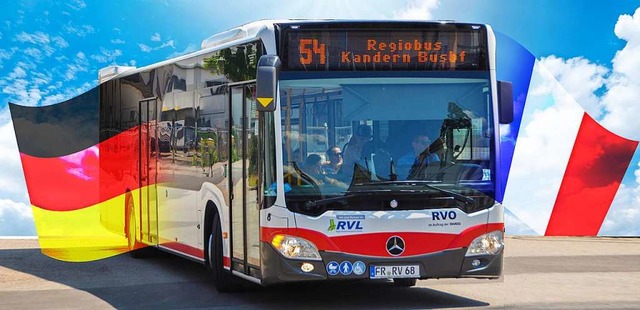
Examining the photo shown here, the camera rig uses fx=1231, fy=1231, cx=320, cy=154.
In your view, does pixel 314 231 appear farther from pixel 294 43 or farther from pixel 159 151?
pixel 159 151

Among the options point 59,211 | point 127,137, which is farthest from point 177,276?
point 59,211

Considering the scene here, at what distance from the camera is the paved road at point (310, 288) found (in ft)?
42.5

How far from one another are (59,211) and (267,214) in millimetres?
13346

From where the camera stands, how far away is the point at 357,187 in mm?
11719

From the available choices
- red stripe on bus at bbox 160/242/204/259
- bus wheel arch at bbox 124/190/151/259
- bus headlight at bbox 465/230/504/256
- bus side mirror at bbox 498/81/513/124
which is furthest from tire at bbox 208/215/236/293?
bus wheel arch at bbox 124/190/151/259

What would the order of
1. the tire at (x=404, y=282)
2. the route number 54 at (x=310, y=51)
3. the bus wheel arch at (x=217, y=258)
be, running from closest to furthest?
the route number 54 at (x=310, y=51)
the bus wheel arch at (x=217, y=258)
the tire at (x=404, y=282)

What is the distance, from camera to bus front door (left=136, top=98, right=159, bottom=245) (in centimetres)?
1755

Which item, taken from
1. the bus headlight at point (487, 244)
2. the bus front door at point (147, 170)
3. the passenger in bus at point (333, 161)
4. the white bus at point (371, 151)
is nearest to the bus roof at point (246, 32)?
the white bus at point (371, 151)

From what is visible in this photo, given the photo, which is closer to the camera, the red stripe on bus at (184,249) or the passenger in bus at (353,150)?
the passenger in bus at (353,150)

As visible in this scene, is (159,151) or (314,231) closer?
(314,231)

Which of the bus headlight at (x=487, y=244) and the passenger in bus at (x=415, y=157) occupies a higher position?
the passenger in bus at (x=415, y=157)

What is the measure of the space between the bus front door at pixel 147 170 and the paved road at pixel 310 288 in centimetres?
57

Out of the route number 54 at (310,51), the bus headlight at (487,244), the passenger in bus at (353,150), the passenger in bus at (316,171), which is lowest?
the bus headlight at (487,244)

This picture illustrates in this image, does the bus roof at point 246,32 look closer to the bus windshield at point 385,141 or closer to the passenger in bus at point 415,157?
the bus windshield at point 385,141
